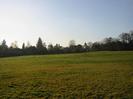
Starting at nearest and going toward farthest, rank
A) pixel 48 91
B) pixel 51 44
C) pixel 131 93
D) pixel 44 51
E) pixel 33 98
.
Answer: pixel 33 98, pixel 131 93, pixel 48 91, pixel 44 51, pixel 51 44

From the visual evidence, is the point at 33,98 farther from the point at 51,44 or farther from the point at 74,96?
the point at 51,44

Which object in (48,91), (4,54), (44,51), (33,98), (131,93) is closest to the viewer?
(33,98)

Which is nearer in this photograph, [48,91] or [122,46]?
[48,91]

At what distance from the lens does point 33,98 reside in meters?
12.2

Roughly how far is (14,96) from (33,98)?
1.34m

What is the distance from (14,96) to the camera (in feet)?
41.4

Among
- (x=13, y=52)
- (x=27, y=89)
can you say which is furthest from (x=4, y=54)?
(x=27, y=89)

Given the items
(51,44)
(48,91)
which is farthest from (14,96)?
(51,44)

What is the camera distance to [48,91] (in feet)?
46.3

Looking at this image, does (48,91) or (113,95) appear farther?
(48,91)

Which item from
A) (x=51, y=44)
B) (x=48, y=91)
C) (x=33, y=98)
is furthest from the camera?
(x=51, y=44)

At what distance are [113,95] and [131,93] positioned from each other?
1.34 meters

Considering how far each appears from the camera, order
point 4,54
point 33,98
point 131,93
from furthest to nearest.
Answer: point 4,54 → point 131,93 → point 33,98

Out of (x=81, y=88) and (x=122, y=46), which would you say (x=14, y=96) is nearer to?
(x=81, y=88)
